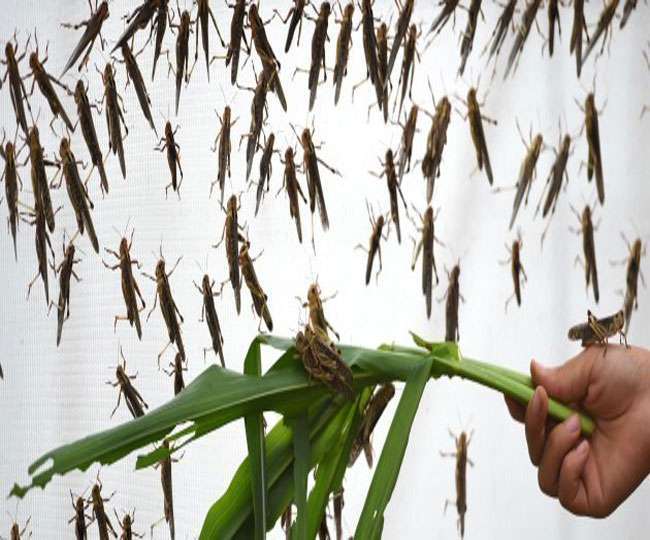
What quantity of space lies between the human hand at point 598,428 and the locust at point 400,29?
2.37ft

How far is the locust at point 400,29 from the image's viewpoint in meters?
1.70

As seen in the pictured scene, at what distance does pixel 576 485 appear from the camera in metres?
1.15

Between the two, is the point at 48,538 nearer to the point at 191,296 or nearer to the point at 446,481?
the point at 191,296

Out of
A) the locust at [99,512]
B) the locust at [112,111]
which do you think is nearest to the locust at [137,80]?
the locust at [112,111]

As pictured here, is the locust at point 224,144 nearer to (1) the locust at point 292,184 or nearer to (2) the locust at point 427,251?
(1) the locust at point 292,184

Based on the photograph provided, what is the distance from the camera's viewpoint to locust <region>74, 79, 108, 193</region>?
1.62 metres

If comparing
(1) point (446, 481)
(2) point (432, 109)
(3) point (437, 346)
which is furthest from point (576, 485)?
(2) point (432, 109)

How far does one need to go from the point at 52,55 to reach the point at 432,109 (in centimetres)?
63

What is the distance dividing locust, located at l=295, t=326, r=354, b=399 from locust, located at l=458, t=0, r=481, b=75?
0.97 m

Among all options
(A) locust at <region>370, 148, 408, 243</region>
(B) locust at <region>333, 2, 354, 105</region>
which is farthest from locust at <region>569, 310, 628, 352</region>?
(B) locust at <region>333, 2, 354, 105</region>

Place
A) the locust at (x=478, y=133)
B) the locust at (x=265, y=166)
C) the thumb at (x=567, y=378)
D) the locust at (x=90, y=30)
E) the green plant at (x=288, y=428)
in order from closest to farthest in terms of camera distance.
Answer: the green plant at (x=288, y=428) → the thumb at (x=567, y=378) → the locust at (x=90, y=30) → the locust at (x=265, y=166) → the locust at (x=478, y=133)

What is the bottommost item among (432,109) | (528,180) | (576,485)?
(576,485)

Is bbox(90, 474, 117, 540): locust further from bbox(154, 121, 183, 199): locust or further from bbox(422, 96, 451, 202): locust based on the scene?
bbox(422, 96, 451, 202): locust

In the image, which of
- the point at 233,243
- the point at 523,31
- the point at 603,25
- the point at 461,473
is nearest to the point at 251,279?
the point at 233,243
